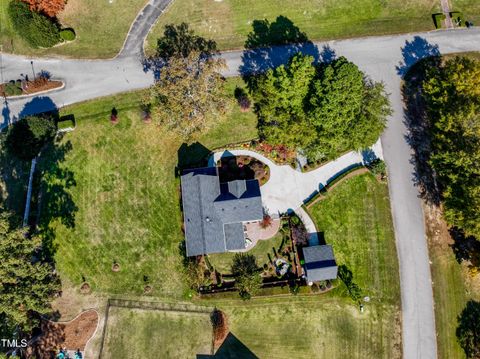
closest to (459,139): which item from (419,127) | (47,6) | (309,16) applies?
(419,127)

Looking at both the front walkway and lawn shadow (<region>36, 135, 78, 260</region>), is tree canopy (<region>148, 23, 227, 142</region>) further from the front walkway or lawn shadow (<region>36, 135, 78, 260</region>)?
lawn shadow (<region>36, 135, 78, 260</region>)

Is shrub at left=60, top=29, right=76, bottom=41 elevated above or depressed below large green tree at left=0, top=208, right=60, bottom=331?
above

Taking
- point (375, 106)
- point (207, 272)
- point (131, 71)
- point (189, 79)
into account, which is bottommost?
point (207, 272)

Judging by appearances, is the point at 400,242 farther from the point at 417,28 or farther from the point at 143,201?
the point at 143,201

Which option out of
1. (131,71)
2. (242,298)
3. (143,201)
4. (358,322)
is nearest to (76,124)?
(131,71)

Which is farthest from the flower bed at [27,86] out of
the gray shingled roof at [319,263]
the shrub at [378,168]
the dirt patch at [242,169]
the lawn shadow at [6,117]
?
the shrub at [378,168]

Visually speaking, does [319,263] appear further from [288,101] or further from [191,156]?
[191,156]

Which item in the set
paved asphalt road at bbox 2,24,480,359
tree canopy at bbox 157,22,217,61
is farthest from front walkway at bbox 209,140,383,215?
tree canopy at bbox 157,22,217,61
